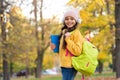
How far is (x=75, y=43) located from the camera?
5938 millimetres

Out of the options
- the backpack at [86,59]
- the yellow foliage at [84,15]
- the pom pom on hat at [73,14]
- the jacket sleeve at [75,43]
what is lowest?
the backpack at [86,59]

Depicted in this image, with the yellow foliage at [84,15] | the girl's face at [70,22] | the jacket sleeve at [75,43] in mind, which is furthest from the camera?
the yellow foliage at [84,15]

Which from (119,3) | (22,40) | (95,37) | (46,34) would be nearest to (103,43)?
(95,37)

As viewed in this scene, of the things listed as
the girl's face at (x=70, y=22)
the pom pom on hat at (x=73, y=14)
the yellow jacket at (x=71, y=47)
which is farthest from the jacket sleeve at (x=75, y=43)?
the pom pom on hat at (x=73, y=14)

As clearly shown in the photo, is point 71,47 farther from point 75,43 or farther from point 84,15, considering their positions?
point 84,15

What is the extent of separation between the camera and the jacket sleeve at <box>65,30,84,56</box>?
5.89 m

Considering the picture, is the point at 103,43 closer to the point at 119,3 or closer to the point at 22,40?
the point at 22,40

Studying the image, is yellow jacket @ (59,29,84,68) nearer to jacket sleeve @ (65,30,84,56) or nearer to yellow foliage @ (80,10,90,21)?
jacket sleeve @ (65,30,84,56)

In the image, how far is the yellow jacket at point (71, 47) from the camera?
5906 mm

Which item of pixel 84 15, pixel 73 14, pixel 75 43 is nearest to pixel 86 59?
pixel 75 43

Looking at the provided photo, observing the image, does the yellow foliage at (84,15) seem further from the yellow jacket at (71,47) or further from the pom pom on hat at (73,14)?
the yellow jacket at (71,47)

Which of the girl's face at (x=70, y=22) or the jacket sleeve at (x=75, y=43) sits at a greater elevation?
the girl's face at (x=70, y=22)

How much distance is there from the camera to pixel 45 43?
3528 centimetres

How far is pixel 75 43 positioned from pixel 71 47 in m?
0.10
